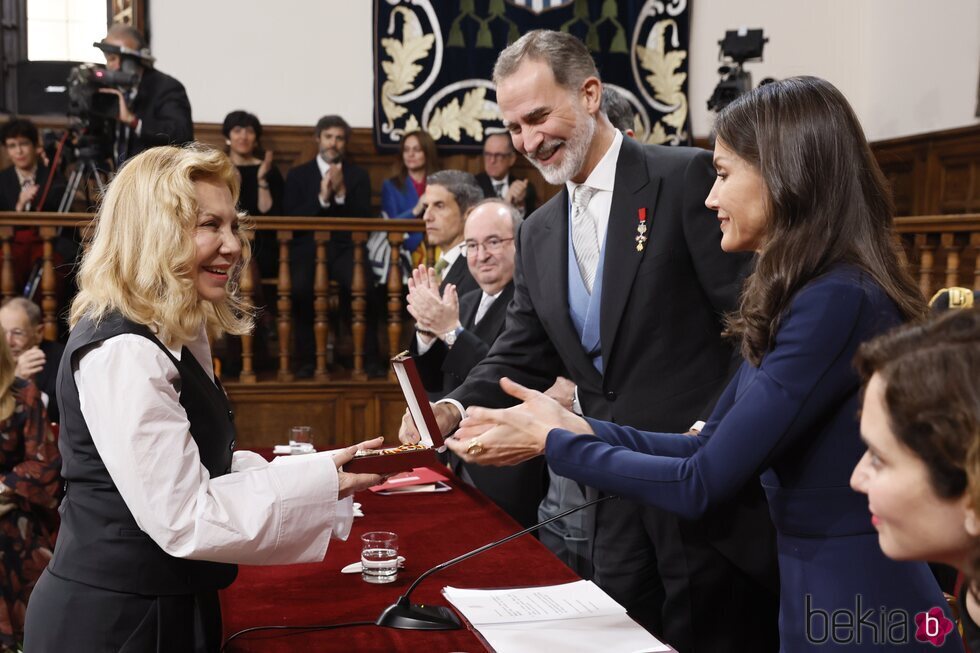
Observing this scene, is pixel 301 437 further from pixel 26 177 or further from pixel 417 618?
pixel 26 177

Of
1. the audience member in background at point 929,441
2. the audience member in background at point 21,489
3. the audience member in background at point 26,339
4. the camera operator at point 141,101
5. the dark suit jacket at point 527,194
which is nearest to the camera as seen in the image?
the audience member in background at point 929,441

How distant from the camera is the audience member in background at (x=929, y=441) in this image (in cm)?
102

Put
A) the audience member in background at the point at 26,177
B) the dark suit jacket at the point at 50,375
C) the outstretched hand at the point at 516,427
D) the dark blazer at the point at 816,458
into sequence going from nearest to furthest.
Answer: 1. the dark blazer at the point at 816,458
2. the outstretched hand at the point at 516,427
3. the dark suit jacket at the point at 50,375
4. the audience member in background at the point at 26,177

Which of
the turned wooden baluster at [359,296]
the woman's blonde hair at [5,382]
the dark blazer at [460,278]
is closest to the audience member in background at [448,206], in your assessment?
the dark blazer at [460,278]

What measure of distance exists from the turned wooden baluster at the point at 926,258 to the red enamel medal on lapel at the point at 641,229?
329 centimetres

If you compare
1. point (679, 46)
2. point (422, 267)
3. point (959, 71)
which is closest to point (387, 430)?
point (422, 267)

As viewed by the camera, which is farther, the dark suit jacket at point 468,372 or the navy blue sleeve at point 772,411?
the dark suit jacket at point 468,372

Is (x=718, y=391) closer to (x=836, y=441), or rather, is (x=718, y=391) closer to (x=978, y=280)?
(x=836, y=441)

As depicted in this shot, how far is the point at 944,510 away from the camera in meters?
1.06

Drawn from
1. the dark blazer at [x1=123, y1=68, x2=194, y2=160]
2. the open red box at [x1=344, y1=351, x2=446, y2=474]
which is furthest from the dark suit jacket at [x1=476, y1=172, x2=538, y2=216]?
the open red box at [x1=344, y1=351, x2=446, y2=474]

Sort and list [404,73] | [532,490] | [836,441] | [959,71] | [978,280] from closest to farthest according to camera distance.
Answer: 1. [836,441]
2. [532,490]
3. [978,280]
4. [959,71]
5. [404,73]

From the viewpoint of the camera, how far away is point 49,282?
523 centimetres

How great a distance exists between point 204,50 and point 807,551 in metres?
6.28

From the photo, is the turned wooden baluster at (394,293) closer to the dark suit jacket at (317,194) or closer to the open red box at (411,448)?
the dark suit jacket at (317,194)
